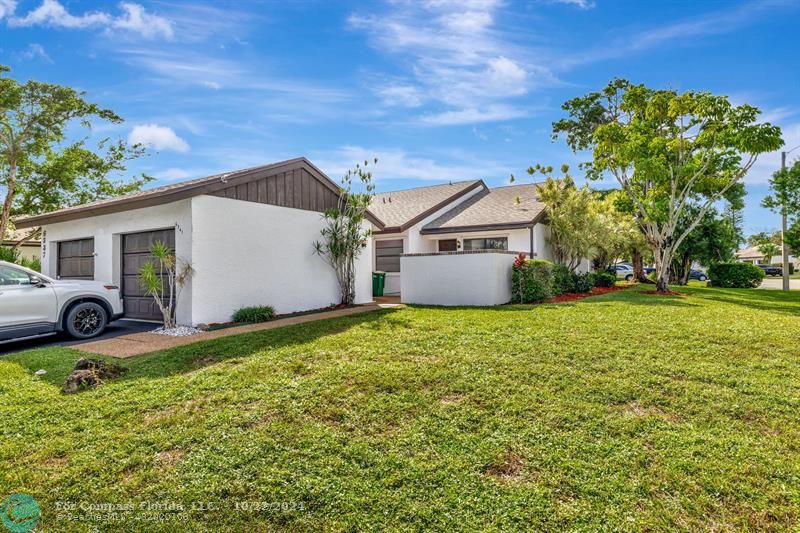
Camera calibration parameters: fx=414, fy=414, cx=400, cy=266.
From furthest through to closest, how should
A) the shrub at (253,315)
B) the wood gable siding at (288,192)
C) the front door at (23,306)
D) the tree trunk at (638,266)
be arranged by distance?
the tree trunk at (638,266) → the wood gable siding at (288,192) → the shrub at (253,315) → the front door at (23,306)

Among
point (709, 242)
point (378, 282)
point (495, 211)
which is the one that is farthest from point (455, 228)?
point (709, 242)

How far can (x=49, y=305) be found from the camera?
7566 millimetres

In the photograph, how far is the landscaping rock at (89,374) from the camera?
482 centimetres

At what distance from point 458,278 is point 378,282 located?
450 cm

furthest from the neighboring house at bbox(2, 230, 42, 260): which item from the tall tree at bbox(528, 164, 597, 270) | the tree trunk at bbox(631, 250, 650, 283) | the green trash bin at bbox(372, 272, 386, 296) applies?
the tree trunk at bbox(631, 250, 650, 283)

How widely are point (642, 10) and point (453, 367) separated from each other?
371 inches

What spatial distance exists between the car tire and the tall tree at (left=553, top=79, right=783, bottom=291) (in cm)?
1557

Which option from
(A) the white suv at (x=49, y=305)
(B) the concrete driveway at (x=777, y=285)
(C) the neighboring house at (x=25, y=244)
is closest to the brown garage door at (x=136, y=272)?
(A) the white suv at (x=49, y=305)

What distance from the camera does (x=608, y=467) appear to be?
318 cm

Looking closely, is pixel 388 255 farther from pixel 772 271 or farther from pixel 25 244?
pixel 772 271

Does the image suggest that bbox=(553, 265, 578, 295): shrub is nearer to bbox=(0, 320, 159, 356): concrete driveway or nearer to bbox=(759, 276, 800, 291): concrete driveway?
bbox=(0, 320, 159, 356): concrete driveway

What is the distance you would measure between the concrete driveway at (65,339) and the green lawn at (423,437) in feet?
4.31

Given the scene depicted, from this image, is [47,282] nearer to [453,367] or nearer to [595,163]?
[453,367]

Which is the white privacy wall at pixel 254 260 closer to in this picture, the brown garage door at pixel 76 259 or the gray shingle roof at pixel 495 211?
the brown garage door at pixel 76 259
